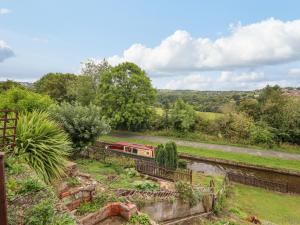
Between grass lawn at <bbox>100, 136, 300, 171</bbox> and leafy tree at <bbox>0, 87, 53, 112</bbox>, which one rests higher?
leafy tree at <bbox>0, 87, 53, 112</bbox>

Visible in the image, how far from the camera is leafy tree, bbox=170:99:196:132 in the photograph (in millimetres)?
27605

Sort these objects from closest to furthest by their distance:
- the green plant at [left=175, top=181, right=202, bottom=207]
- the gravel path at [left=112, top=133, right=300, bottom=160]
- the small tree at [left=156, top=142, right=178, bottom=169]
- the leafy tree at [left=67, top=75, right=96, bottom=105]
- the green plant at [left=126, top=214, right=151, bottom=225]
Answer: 1. the green plant at [left=126, top=214, right=151, bottom=225]
2. the green plant at [left=175, top=181, right=202, bottom=207]
3. the small tree at [left=156, top=142, right=178, bottom=169]
4. the gravel path at [left=112, top=133, right=300, bottom=160]
5. the leafy tree at [left=67, top=75, right=96, bottom=105]

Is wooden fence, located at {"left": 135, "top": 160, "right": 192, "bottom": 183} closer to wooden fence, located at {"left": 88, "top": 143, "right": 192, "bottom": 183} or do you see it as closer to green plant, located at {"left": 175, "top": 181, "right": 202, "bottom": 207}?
wooden fence, located at {"left": 88, "top": 143, "right": 192, "bottom": 183}

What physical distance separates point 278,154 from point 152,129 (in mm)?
13764

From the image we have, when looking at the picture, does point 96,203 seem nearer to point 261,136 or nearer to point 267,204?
point 267,204

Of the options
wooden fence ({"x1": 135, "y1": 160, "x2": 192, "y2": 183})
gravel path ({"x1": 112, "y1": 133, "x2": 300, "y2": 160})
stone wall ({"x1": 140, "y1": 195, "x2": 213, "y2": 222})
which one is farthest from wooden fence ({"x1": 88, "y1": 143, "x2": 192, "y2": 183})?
gravel path ({"x1": 112, "y1": 133, "x2": 300, "y2": 160})

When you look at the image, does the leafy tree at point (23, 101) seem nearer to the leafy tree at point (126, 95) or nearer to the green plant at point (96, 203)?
the green plant at point (96, 203)

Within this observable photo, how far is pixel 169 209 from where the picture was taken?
9.15m

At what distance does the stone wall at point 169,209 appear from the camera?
866 centimetres

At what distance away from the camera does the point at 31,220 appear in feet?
13.0

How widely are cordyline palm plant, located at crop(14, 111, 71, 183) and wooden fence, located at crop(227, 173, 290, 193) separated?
39.5 feet

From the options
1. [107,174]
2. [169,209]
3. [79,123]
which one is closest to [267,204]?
[169,209]

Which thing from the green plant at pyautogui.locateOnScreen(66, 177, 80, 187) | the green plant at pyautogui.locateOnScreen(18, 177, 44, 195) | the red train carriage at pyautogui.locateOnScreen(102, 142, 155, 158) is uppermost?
the green plant at pyautogui.locateOnScreen(18, 177, 44, 195)

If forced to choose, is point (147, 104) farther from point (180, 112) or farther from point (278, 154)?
point (278, 154)
